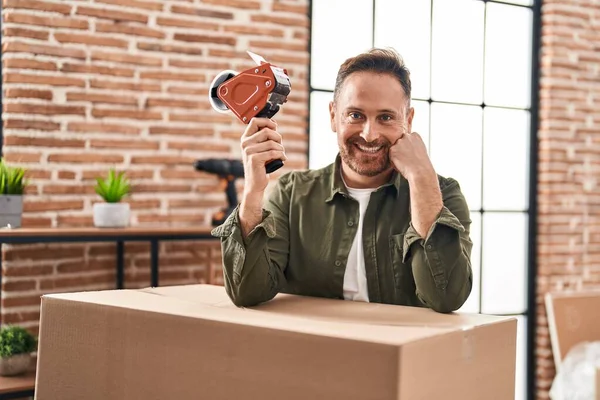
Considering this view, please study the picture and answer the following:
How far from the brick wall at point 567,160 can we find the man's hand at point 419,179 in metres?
2.74

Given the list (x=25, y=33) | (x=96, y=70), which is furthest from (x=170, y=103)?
(x=25, y=33)

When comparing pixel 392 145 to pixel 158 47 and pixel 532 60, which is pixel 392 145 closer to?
pixel 158 47

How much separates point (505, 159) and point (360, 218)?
2632 mm

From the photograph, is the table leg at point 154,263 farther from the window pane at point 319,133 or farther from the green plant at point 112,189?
the window pane at point 319,133

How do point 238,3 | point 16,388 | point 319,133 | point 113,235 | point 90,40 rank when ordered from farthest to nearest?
point 319,133, point 238,3, point 90,40, point 113,235, point 16,388

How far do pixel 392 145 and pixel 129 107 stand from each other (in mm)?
1679

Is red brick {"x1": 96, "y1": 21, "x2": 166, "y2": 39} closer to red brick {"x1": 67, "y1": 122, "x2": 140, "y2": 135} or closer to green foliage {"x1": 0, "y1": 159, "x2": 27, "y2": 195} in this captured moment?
red brick {"x1": 67, "y1": 122, "x2": 140, "y2": 135}

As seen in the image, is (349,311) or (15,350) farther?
(15,350)

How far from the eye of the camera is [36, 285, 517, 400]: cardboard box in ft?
2.49

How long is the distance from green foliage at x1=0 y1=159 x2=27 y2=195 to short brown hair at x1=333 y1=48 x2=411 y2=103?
145 cm

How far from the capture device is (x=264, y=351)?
82 cm

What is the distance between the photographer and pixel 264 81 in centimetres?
105

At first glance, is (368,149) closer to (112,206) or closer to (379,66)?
(379,66)

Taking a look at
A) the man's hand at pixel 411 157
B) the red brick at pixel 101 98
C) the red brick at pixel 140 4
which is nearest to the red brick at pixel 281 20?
the red brick at pixel 140 4
